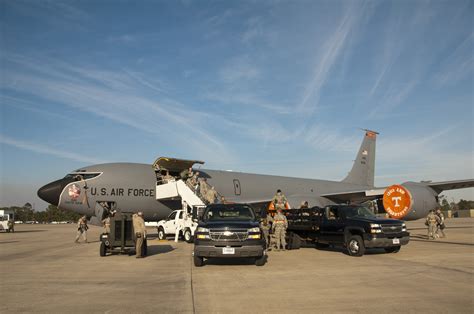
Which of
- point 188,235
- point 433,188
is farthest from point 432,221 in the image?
point 188,235

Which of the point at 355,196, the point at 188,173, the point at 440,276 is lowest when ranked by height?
the point at 440,276

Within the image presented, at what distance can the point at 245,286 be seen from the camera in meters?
8.34

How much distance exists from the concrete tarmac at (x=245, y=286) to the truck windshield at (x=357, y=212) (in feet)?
7.79

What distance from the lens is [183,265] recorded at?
12.0 meters

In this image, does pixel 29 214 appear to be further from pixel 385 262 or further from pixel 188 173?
pixel 385 262

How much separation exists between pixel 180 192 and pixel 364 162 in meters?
24.5

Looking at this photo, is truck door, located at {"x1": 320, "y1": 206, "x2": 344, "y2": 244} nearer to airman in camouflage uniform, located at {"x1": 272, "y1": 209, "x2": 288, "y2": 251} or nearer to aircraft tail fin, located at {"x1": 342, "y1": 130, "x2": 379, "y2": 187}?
airman in camouflage uniform, located at {"x1": 272, "y1": 209, "x2": 288, "y2": 251}

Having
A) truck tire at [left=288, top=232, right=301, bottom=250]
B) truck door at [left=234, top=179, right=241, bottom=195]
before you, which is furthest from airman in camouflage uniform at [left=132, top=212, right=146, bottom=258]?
truck door at [left=234, top=179, right=241, bottom=195]

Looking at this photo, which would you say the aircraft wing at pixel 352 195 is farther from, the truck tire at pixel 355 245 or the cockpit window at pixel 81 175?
the cockpit window at pixel 81 175

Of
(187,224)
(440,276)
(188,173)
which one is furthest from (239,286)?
(188,173)

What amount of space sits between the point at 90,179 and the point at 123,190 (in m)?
1.92

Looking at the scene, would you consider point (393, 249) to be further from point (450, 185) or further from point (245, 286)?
point (245, 286)

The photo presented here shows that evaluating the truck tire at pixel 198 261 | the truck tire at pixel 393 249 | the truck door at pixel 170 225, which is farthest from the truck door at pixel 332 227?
the truck door at pixel 170 225

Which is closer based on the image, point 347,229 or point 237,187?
point 347,229
